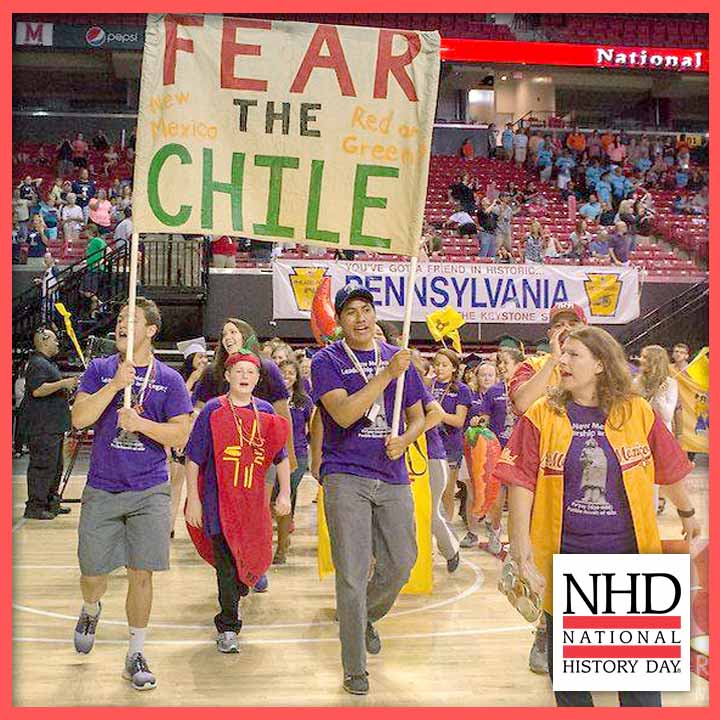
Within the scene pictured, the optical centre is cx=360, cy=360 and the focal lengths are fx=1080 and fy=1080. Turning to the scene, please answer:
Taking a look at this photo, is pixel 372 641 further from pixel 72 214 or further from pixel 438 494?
pixel 72 214

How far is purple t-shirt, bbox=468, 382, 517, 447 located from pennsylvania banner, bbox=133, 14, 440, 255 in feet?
11.8

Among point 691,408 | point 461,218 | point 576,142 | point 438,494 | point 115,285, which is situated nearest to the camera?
point 438,494

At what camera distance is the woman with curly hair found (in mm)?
3885

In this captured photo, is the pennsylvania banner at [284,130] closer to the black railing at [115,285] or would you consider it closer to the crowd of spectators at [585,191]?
the black railing at [115,285]

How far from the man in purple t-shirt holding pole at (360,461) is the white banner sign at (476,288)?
383 inches

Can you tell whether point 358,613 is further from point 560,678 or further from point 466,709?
point 560,678

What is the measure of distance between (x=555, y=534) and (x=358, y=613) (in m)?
1.12

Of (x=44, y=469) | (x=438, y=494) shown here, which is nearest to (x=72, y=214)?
(x=44, y=469)

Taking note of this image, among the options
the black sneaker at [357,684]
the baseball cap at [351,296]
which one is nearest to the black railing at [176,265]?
the baseball cap at [351,296]

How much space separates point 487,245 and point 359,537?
13.4m

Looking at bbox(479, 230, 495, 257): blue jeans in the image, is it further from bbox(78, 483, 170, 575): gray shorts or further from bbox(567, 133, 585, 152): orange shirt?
bbox(78, 483, 170, 575): gray shorts

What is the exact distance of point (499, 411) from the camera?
8.26m

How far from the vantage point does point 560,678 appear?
410 centimetres

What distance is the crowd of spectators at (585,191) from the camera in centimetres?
1795
